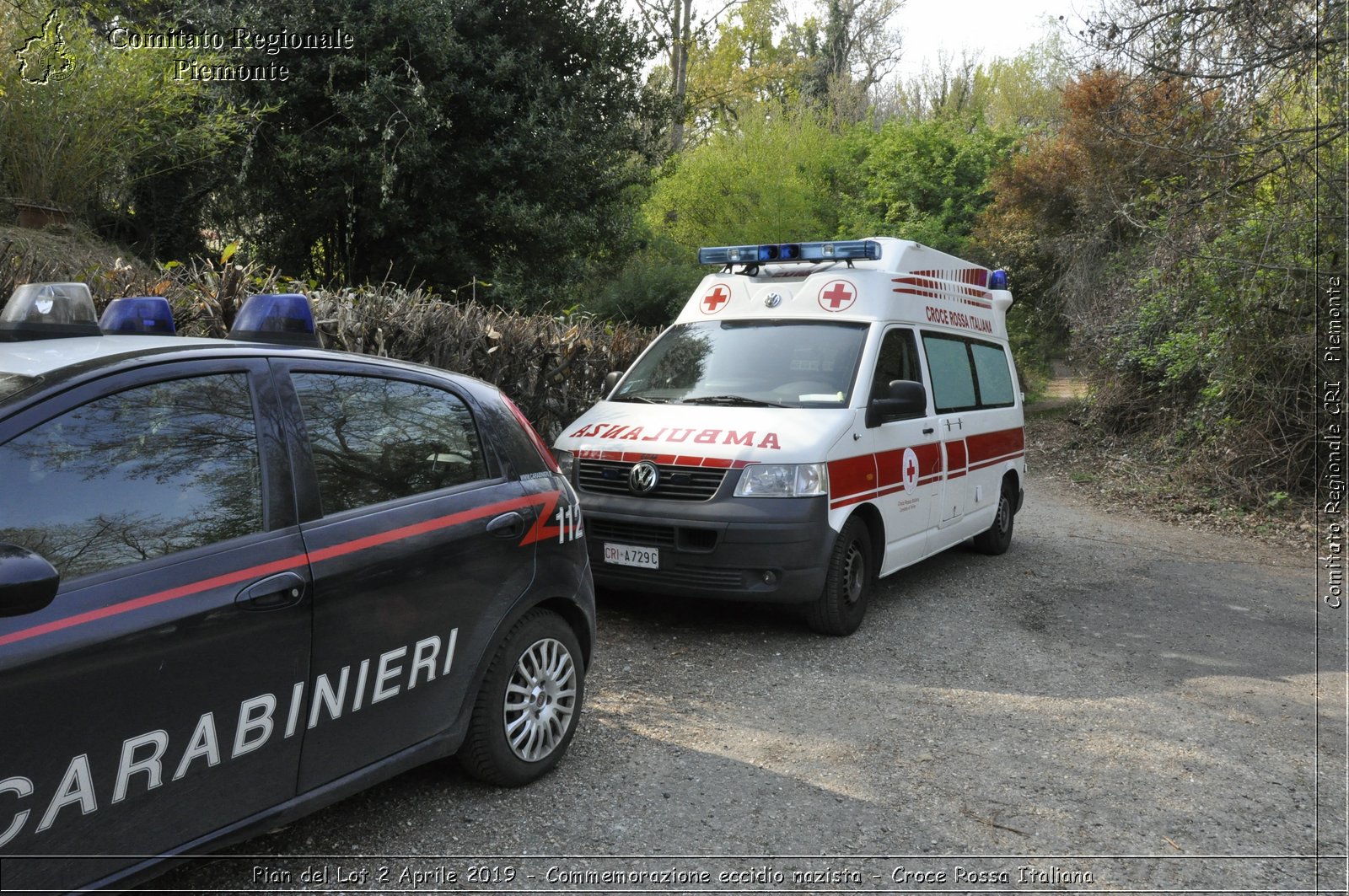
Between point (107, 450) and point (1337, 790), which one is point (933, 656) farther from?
point (107, 450)

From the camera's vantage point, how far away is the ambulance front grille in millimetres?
6035

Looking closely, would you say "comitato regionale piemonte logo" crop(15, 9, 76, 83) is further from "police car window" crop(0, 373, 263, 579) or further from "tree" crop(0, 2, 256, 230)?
"police car window" crop(0, 373, 263, 579)

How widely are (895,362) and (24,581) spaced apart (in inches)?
228

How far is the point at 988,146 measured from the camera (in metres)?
25.5

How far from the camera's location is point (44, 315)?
3.17 meters

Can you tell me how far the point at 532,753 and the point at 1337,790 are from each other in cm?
342

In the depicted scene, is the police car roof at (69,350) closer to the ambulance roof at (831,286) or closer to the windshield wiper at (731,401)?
the windshield wiper at (731,401)

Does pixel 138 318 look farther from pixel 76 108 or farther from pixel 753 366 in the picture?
pixel 76 108

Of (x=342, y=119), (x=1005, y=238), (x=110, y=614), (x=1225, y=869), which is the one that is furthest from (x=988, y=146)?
(x=110, y=614)

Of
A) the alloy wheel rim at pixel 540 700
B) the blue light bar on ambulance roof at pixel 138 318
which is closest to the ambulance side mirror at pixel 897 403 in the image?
the alloy wheel rim at pixel 540 700

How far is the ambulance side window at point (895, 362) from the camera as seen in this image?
6.88 metres

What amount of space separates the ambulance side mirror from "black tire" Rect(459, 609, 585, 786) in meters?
3.01

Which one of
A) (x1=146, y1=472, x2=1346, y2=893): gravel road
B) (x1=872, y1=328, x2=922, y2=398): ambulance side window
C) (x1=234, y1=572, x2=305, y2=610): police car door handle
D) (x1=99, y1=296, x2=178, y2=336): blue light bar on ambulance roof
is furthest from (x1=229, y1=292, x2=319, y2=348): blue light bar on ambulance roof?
(x1=872, y1=328, x2=922, y2=398): ambulance side window

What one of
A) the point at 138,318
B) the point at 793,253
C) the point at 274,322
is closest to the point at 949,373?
the point at 793,253
